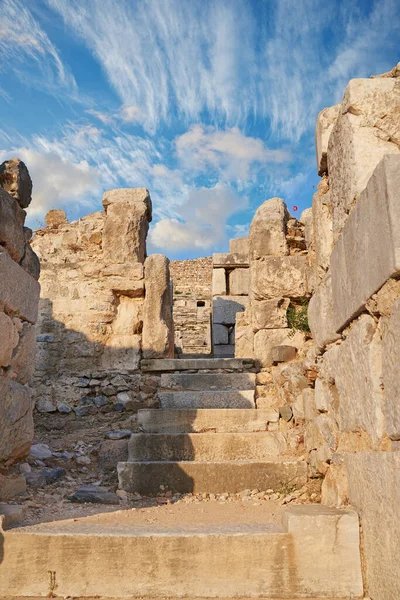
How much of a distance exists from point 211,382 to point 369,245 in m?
3.55

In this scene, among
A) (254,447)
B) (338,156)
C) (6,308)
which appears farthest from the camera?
(254,447)

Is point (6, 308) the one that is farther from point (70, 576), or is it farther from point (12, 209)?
point (70, 576)

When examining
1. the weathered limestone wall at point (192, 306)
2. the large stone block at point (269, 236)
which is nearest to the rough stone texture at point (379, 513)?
the large stone block at point (269, 236)

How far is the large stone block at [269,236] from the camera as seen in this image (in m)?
6.17

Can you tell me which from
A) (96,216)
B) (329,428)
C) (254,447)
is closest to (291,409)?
(254,447)

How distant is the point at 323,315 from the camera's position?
3.24m

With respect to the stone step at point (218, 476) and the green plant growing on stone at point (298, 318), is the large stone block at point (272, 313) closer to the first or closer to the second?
the green plant growing on stone at point (298, 318)

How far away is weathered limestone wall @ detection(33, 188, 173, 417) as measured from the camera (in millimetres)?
5801

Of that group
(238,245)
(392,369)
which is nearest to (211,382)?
(392,369)

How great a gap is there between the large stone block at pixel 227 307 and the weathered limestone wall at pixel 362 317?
25.2ft

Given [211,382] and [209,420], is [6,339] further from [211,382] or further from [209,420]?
[211,382]

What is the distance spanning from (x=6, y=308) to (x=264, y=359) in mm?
3352

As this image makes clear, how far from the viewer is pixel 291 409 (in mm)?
4578

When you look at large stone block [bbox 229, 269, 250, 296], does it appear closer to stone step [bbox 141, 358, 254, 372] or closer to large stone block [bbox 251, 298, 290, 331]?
large stone block [bbox 251, 298, 290, 331]
